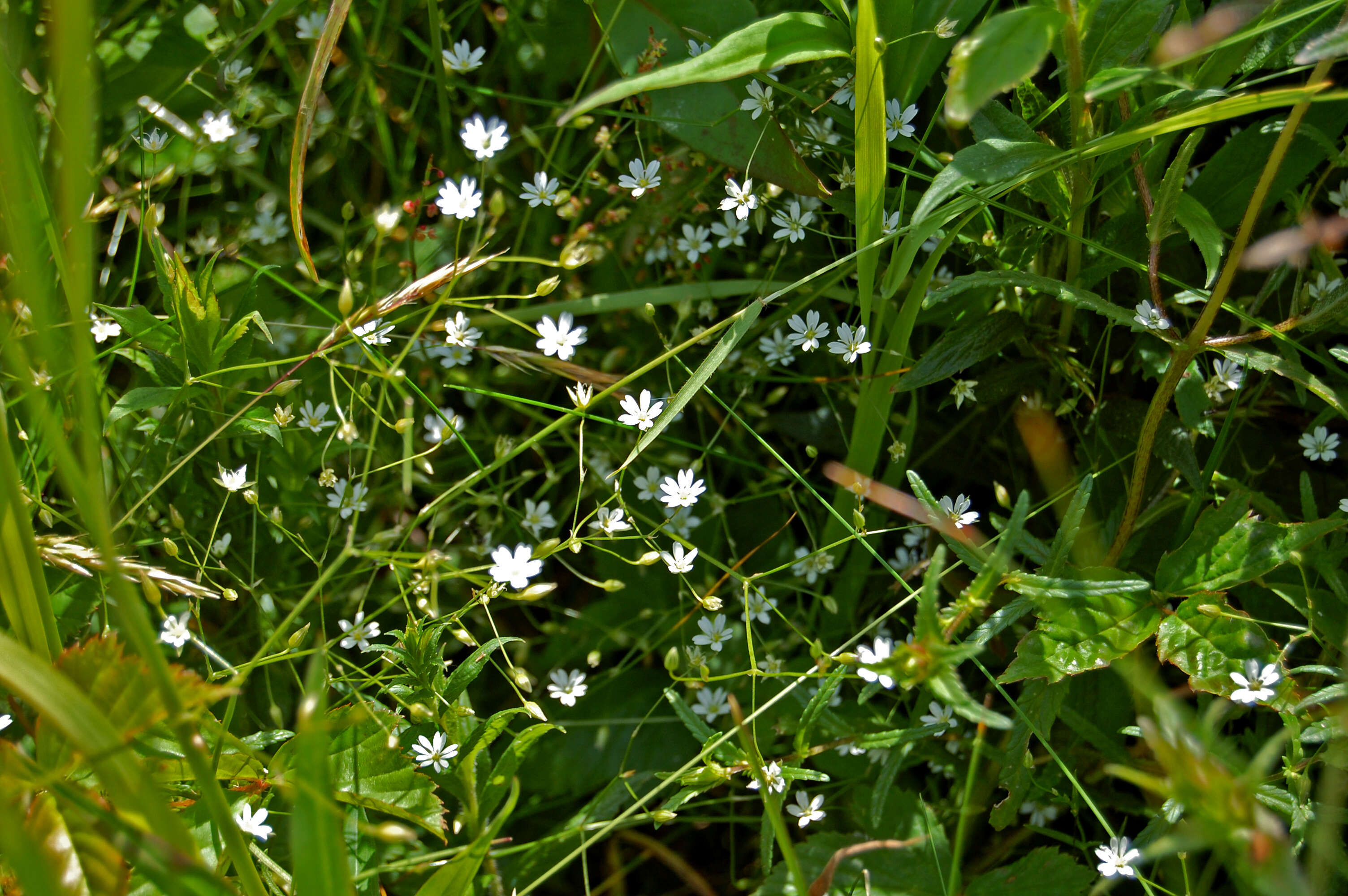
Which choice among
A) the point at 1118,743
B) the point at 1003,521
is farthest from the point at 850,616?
the point at 1118,743

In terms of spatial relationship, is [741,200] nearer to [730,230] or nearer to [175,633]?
[730,230]

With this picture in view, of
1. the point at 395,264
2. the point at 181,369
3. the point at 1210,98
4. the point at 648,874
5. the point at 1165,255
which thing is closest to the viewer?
the point at 1210,98

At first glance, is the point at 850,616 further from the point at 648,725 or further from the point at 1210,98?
the point at 1210,98

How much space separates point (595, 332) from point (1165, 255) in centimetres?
94

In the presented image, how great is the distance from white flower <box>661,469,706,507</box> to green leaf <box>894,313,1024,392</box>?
308mm

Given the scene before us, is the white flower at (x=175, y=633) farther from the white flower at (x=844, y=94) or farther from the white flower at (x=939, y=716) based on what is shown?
the white flower at (x=844, y=94)

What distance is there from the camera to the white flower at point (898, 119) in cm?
134

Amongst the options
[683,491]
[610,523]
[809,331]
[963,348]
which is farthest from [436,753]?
[963,348]

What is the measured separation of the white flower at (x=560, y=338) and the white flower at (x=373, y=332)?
0.21m

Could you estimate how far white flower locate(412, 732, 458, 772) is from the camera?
1241 mm

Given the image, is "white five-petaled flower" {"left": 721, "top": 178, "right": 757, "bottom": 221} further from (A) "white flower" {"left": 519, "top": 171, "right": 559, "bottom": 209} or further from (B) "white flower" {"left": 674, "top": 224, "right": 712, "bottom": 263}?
(A) "white flower" {"left": 519, "top": 171, "right": 559, "bottom": 209}

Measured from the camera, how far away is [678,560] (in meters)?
1.35

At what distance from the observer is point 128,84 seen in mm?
1760

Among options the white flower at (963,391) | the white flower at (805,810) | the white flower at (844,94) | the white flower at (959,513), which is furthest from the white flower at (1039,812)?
the white flower at (844,94)
